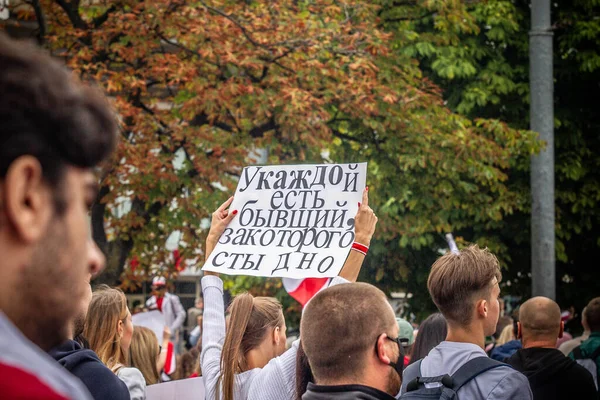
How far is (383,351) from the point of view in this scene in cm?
265

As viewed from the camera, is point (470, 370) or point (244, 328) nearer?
point (470, 370)

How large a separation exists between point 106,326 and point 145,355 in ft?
4.90

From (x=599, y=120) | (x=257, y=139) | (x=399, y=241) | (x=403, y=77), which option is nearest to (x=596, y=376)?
(x=257, y=139)

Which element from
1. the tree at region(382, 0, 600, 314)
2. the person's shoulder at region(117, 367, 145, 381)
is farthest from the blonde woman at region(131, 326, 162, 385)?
the tree at region(382, 0, 600, 314)

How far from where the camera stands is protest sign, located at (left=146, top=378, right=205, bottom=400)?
4.93 metres

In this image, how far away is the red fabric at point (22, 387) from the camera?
1068mm

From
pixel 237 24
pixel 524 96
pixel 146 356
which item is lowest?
pixel 524 96

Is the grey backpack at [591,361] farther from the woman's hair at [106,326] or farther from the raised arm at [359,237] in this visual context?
the woman's hair at [106,326]

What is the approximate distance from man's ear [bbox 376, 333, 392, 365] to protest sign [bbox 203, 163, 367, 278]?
1.26 metres

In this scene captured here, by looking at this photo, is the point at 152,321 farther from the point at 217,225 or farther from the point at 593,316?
the point at 217,225

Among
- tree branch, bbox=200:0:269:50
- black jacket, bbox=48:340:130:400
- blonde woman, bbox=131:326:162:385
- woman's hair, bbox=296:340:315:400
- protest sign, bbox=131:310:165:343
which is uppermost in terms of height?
tree branch, bbox=200:0:269:50

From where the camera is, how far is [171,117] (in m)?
11.2

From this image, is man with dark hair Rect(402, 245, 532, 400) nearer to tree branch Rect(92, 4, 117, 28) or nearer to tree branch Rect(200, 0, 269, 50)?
tree branch Rect(200, 0, 269, 50)

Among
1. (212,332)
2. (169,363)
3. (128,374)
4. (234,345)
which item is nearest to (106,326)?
(128,374)
